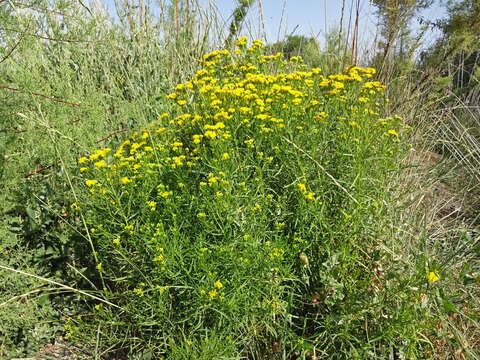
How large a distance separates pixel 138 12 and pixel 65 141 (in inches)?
82.3

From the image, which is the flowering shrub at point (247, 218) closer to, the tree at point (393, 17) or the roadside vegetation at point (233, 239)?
the roadside vegetation at point (233, 239)

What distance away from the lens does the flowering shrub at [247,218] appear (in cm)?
174

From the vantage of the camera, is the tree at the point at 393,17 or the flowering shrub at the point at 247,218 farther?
the tree at the point at 393,17

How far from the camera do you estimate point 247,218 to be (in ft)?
5.86

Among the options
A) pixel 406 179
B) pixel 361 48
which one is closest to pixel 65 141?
pixel 406 179

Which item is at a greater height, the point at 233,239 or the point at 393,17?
the point at 393,17

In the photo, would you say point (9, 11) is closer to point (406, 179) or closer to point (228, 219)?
point (228, 219)

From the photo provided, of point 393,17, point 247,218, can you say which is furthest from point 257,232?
point 393,17

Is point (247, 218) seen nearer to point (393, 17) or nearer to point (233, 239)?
point (233, 239)

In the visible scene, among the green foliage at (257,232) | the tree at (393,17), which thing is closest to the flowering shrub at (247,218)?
the green foliage at (257,232)

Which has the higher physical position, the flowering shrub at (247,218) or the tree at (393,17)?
the tree at (393,17)

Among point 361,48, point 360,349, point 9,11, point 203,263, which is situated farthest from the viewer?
point 361,48

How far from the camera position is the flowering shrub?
1735mm

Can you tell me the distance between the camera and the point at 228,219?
5.64 ft
